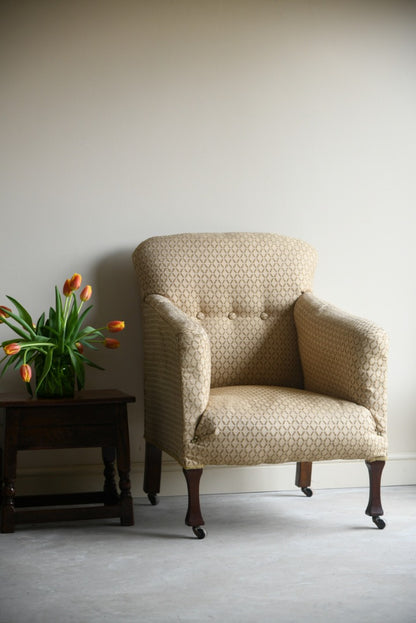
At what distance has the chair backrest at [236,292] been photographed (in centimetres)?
269

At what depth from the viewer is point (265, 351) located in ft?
8.95

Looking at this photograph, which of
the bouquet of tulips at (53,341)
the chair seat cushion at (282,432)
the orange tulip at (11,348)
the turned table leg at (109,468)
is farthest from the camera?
the turned table leg at (109,468)

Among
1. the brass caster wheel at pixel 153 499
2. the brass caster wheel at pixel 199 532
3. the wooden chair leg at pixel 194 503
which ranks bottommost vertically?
the brass caster wheel at pixel 153 499

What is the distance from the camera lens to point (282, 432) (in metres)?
2.16

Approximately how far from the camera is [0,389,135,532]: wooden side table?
2285 millimetres

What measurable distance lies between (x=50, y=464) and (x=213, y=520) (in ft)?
2.29

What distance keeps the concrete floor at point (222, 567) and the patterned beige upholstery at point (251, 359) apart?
0.84ft

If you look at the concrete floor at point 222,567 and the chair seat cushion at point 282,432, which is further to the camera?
the chair seat cushion at point 282,432

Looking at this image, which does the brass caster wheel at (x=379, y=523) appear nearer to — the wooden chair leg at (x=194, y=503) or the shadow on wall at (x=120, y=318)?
the wooden chair leg at (x=194, y=503)

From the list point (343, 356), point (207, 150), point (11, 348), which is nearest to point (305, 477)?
point (343, 356)

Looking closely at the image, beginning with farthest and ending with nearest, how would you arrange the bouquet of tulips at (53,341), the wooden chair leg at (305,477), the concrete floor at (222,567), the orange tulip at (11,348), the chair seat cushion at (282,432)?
the wooden chair leg at (305,477) < the bouquet of tulips at (53,341) < the orange tulip at (11,348) < the chair seat cushion at (282,432) < the concrete floor at (222,567)

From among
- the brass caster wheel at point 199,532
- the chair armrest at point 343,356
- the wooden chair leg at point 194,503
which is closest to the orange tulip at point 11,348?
the wooden chair leg at point 194,503

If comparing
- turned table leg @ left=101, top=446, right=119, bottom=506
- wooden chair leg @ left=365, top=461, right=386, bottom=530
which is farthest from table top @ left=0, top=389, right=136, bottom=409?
wooden chair leg @ left=365, top=461, right=386, bottom=530

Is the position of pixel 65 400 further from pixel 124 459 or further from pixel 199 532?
pixel 199 532
